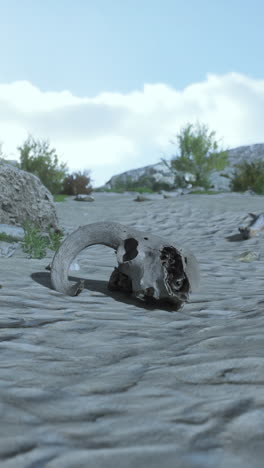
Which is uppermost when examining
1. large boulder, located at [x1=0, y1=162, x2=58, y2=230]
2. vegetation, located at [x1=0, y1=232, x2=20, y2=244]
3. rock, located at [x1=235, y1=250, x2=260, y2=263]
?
large boulder, located at [x1=0, y1=162, x2=58, y2=230]

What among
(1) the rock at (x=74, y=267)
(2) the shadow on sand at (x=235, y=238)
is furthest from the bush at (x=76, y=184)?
(1) the rock at (x=74, y=267)

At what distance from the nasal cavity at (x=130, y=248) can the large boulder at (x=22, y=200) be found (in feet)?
→ 14.7

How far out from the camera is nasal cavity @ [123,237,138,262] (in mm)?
4439

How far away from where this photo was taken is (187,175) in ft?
73.2

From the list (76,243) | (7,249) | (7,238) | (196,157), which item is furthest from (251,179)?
(76,243)

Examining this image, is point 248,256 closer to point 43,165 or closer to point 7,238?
point 7,238

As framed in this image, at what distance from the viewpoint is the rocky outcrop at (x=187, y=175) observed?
75.3ft

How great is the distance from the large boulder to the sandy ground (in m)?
3.58

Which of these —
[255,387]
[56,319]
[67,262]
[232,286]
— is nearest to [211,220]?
[232,286]

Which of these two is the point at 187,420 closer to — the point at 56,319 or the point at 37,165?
the point at 56,319

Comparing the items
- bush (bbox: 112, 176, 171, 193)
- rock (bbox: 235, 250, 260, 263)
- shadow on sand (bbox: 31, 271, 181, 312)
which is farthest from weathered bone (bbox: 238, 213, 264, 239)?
bush (bbox: 112, 176, 171, 193)

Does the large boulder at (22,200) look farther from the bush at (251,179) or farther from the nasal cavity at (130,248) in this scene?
the bush at (251,179)

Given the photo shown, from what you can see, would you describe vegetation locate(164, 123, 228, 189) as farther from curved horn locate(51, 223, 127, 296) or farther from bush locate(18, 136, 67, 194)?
curved horn locate(51, 223, 127, 296)

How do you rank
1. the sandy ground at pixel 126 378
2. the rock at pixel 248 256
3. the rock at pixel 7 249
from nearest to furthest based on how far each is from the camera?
the sandy ground at pixel 126 378 < the rock at pixel 7 249 < the rock at pixel 248 256
